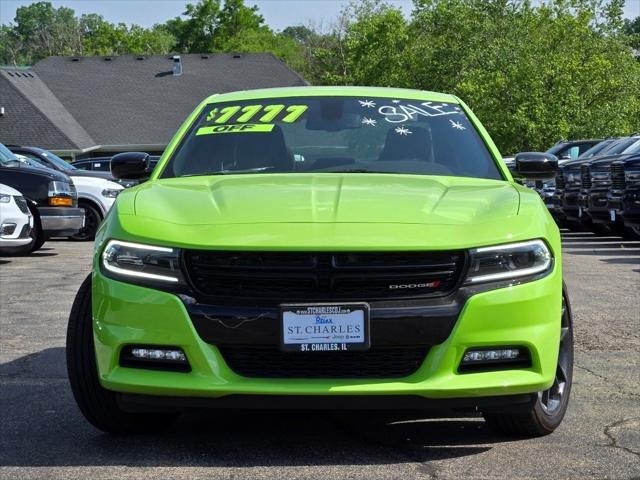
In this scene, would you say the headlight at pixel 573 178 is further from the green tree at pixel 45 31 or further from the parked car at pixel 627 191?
the green tree at pixel 45 31

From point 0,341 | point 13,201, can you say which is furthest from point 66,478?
point 13,201

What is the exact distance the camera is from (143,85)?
5703 cm

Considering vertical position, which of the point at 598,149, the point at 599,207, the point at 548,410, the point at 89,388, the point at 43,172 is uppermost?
the point at 89,388

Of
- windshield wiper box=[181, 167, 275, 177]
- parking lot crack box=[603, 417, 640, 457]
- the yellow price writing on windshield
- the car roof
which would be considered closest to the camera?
parking lot crack box=[603, 417, 640, 457]

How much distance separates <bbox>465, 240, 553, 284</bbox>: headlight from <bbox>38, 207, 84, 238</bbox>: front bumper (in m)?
12.9

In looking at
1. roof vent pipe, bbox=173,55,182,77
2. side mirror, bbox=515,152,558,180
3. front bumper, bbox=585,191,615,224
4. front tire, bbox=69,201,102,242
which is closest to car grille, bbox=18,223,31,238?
front tire, bbox=69,201,102,242

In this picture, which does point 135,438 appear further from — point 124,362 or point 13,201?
point 13,201

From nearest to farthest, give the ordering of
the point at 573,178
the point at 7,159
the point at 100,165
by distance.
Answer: the point at 7,159 → the point at 573,178 → the point at 100,165

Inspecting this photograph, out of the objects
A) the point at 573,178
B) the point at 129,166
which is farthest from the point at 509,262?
the point at 573,178

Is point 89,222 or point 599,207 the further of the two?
point 89,222

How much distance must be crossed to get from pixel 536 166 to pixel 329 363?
2.40 meters

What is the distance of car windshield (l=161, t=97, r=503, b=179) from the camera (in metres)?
6.18

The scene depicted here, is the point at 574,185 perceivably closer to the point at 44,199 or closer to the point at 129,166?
the point at 44,199

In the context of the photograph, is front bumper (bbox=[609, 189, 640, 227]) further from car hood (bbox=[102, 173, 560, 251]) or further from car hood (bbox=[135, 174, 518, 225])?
car hood (bbox=[102, 173, 560, 251])
